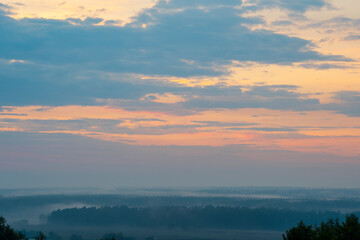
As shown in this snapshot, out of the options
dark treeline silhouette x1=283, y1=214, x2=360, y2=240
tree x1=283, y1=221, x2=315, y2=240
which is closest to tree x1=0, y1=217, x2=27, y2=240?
dark treeline silhouette x1=283, y1=214, x2=360, y2=240

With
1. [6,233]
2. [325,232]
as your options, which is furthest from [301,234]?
[6,233]

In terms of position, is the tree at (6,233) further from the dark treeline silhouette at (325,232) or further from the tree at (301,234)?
the tree at (301,234)

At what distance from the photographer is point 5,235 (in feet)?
319

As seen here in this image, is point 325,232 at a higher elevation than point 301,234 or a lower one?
higher

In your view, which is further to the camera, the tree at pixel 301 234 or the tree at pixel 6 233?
the tree at pixel 6 233

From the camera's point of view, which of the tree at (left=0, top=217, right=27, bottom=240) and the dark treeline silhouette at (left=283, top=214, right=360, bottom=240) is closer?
the dark treeline silhouette at (left=283, top=214, right=360, bottom=240)

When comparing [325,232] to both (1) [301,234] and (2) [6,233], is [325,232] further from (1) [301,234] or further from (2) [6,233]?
(2) [6,233]

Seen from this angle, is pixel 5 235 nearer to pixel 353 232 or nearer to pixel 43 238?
pixel 43 238

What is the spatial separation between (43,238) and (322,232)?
59.6 meters

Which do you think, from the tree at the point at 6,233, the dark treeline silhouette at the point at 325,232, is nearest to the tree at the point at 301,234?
the dark treeline silhouette at the point at 325,232

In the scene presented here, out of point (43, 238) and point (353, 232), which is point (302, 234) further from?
point (43, 238)

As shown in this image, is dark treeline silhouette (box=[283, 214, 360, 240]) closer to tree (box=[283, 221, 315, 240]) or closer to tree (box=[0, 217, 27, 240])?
tree (box=[283, 221, 315, 240])

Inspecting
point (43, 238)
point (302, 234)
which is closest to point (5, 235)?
point (43, 238)

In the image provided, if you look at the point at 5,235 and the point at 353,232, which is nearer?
the point at 353,232
